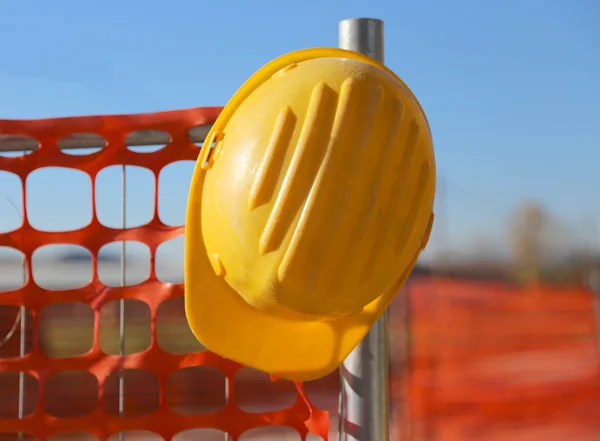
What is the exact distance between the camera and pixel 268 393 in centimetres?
1139

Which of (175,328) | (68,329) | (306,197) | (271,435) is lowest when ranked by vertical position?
(271,435)

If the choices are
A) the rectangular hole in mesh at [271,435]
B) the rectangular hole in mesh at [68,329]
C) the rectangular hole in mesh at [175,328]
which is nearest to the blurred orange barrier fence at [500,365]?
the rectangular hole in mesh at [175,328]

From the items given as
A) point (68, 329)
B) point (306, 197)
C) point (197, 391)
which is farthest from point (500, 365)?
point (68, 329)

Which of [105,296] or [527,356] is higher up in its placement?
[105,296]

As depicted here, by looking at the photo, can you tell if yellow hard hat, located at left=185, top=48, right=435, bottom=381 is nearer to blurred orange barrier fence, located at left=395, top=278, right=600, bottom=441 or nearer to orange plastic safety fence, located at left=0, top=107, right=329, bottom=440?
orange plastic safety fence, located at left=0, top=107, right=329, bottom=440

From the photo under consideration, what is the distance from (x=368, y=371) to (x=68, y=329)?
31.8ft

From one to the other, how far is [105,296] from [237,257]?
3.20 ft

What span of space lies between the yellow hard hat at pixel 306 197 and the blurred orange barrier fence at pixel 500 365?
339 centimetres

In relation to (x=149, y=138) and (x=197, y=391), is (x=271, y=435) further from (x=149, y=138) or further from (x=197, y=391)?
(x=149, y=138)

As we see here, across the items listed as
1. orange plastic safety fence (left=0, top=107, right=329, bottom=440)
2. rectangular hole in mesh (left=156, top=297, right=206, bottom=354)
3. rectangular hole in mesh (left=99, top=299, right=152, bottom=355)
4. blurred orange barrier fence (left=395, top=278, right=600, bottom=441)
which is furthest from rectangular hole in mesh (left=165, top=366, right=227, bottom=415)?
orange plastic safety fence (left=0, top=107, right=329, bottom=440)

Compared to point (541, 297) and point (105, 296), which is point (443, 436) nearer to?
point (541, 297)

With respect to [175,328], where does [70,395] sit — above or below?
below

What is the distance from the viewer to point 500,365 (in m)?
6.64

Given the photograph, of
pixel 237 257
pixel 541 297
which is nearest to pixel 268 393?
pixel 541 297
